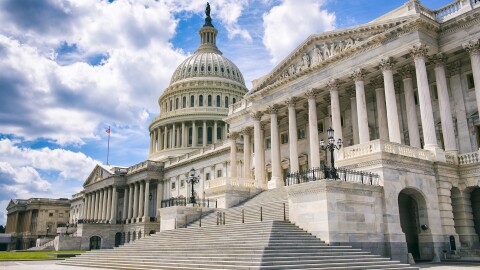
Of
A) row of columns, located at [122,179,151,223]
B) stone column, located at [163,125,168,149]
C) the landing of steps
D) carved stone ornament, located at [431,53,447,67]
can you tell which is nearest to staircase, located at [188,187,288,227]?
the landing of steps

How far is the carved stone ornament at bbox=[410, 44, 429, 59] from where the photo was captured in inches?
1384

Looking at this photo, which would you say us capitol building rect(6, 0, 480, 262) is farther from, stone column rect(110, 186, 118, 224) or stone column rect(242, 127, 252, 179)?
stone column rect(110, 186, 118, 224)

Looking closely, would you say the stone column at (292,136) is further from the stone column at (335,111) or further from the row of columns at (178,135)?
the row of columns at (178,135)

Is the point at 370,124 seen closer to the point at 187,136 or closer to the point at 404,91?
the point at 404,91

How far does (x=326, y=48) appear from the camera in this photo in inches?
1705

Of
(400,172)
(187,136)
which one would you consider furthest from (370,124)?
(187,136)

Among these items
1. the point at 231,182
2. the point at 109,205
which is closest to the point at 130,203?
the point at 109,205

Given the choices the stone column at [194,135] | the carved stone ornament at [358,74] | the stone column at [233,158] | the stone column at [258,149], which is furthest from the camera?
the stone column at [194,135]

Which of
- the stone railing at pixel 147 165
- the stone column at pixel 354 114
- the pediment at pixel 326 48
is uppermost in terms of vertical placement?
the pediment at pixel 326 48

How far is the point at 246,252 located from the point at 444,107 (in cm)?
2208

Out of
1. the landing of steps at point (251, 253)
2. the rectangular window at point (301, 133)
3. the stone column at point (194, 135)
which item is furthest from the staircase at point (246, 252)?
the stone column at point (194, 135)

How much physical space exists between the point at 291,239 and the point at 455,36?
75.3 feet

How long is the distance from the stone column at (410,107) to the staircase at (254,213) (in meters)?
11.7

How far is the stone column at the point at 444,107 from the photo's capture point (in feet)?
113
